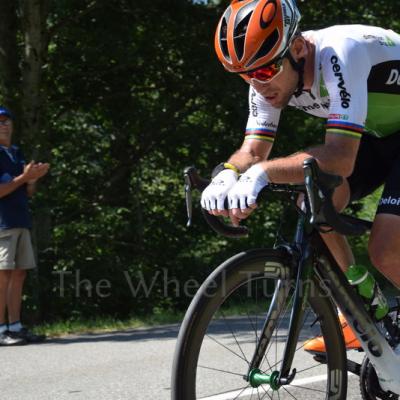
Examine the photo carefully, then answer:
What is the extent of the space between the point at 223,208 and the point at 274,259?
0.34 metres

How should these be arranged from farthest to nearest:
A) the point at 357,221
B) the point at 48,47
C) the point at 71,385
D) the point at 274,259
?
the point at 48,47, the point at 71,385, the point at 357,221, the point at 274,259

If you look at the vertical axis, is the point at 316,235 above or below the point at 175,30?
below

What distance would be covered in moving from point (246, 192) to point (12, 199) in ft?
13.9

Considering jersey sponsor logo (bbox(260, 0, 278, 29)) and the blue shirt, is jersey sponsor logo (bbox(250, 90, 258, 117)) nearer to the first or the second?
jersey sponsor logo (bbox(260, 0, 278, 29))

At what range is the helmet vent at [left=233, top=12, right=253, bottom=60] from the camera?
3135 mm

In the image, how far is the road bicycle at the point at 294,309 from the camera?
9.49ft

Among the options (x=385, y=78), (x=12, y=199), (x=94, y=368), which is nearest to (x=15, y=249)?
(x=12, y=199)

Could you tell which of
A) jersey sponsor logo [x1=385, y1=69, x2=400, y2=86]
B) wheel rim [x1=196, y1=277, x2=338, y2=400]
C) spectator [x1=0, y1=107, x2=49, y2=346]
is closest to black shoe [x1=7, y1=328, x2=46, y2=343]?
spectator [x1=0, y1=107, x2=49, y2=346]

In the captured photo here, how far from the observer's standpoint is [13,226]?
22.1 feet

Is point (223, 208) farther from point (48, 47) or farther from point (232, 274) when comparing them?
point (48, 47)

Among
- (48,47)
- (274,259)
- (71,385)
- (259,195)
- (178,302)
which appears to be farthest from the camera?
(178,302)

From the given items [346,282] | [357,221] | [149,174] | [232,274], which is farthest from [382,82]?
[149,174]

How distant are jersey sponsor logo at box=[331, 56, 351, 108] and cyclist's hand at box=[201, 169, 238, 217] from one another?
0.52 metres

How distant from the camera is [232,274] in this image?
2930mm
